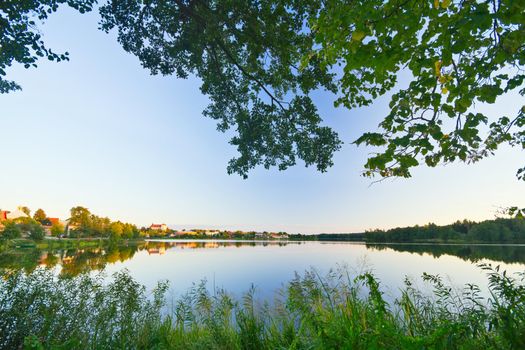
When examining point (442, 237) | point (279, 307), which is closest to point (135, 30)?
point (279, 307)

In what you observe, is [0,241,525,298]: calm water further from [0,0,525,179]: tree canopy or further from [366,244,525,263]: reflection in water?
[0,0,525,179]: tree canopy

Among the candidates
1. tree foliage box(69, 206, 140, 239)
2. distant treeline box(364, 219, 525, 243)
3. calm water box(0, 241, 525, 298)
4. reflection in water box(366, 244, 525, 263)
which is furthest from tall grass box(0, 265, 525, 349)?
distant treeline box(364, 219, 525, 243)

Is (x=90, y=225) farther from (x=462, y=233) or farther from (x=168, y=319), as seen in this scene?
(x=462, y=233)

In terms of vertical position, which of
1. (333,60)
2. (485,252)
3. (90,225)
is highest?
(333,60)

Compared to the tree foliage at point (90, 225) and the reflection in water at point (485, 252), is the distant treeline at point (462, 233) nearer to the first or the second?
Result: the reflection in water at point (485, 252)

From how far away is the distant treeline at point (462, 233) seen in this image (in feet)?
257

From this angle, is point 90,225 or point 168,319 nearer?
point 168,319

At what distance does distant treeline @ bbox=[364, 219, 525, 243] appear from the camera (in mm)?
78188

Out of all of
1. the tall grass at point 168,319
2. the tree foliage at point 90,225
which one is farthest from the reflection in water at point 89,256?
the tree foliage at point 90,225

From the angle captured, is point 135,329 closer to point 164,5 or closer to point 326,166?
point 326,166

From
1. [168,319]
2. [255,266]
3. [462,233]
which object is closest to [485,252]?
[255,266]

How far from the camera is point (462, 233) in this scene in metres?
96.1

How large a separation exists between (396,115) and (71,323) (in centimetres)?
790

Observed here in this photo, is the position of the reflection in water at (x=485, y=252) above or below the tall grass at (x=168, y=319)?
below
